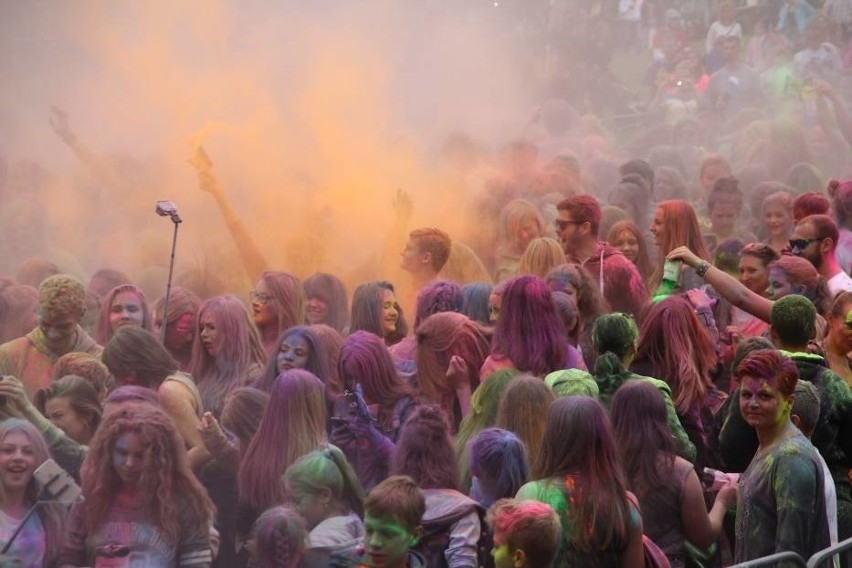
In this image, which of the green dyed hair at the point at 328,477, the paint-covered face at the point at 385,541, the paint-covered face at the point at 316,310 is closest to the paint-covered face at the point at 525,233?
the paint-covered face at the point at 316,310

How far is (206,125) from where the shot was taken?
14250 mm

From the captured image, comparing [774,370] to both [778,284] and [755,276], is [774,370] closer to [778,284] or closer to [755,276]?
[778,284]

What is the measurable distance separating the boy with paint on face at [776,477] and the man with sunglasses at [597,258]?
2478mm

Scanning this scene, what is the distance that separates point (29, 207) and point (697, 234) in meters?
5.56

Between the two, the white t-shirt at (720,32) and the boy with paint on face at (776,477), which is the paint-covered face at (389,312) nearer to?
the boy with paint on face at (776,477)

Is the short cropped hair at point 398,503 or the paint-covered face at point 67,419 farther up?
the paint-covered face at point 67,419

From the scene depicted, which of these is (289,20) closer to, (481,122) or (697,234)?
(481,122)

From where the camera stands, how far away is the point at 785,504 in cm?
620

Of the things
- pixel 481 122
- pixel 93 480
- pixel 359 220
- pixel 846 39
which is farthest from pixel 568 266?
pixel 846 39

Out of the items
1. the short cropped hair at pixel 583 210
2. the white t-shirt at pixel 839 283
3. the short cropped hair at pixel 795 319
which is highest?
the short cropped hair at pixel 583 210

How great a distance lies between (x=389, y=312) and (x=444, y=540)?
9.09 ft

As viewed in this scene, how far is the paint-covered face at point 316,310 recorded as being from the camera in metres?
9.61

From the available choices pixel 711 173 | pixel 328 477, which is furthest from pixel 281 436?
pixel 711 173

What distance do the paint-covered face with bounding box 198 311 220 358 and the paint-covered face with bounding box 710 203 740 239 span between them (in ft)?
14.7
